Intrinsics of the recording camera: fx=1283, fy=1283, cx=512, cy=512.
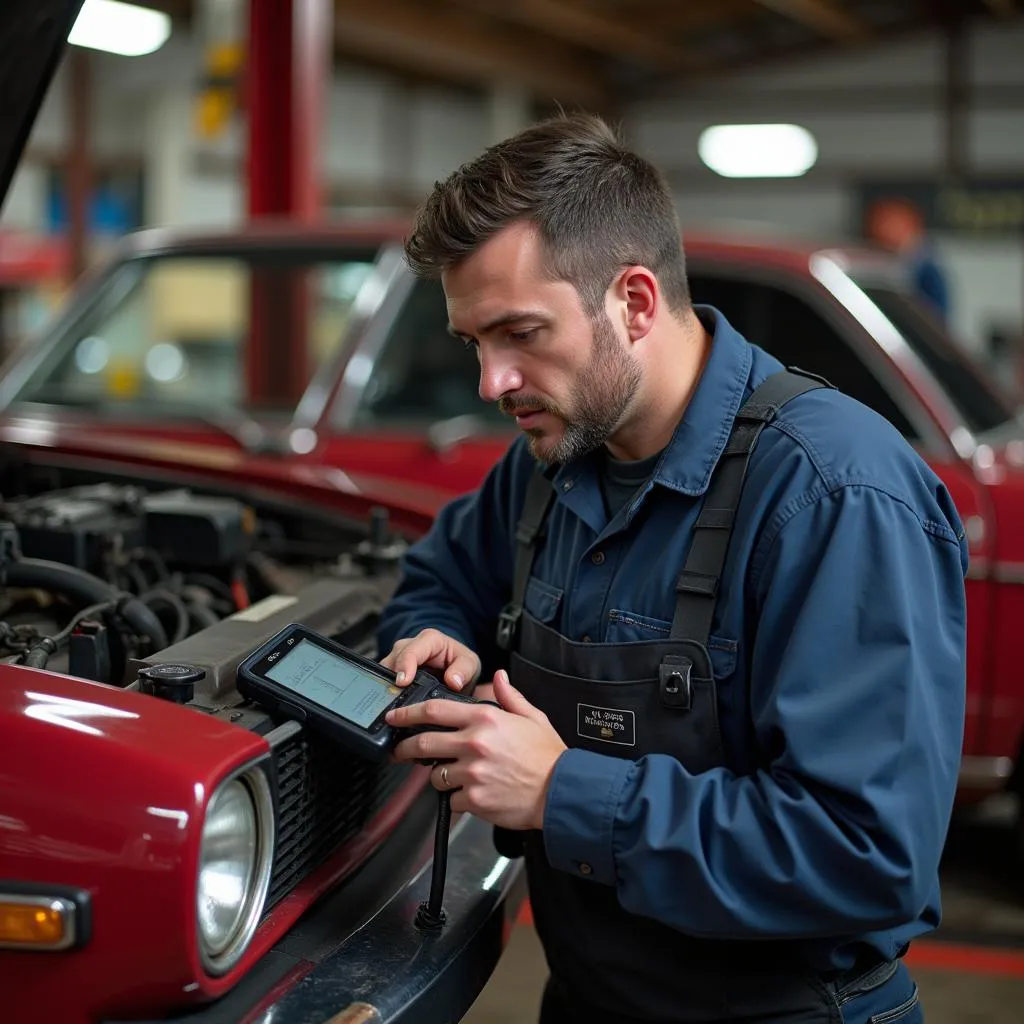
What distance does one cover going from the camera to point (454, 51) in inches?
454

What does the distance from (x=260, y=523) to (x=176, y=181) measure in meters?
11.2

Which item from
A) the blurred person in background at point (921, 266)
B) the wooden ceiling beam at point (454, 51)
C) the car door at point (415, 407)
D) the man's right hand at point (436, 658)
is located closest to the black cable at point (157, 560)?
the man's right hand at point (436, 658)

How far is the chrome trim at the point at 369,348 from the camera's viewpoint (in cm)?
367

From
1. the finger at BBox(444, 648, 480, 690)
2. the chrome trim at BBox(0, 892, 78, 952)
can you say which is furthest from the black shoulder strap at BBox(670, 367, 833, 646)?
the chrome trim at BBox(0, 892, 78, 952)

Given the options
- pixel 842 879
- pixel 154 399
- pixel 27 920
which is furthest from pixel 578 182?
pixel 154 399

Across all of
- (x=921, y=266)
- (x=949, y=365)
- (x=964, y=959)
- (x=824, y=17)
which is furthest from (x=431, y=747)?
(x=824, y=17)

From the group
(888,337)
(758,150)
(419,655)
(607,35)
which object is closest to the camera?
(419,655)

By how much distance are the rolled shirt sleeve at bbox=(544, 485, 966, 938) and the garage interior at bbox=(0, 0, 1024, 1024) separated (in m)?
9.68

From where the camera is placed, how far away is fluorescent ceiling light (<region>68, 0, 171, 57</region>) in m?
7.40

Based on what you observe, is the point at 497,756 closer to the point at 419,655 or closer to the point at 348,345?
the point at 419,655

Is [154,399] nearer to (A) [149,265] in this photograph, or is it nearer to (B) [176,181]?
(A) [149,265]

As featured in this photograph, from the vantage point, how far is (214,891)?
129 cm

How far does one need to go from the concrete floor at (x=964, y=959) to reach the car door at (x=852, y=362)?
478mm

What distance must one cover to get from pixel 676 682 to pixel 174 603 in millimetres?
896
